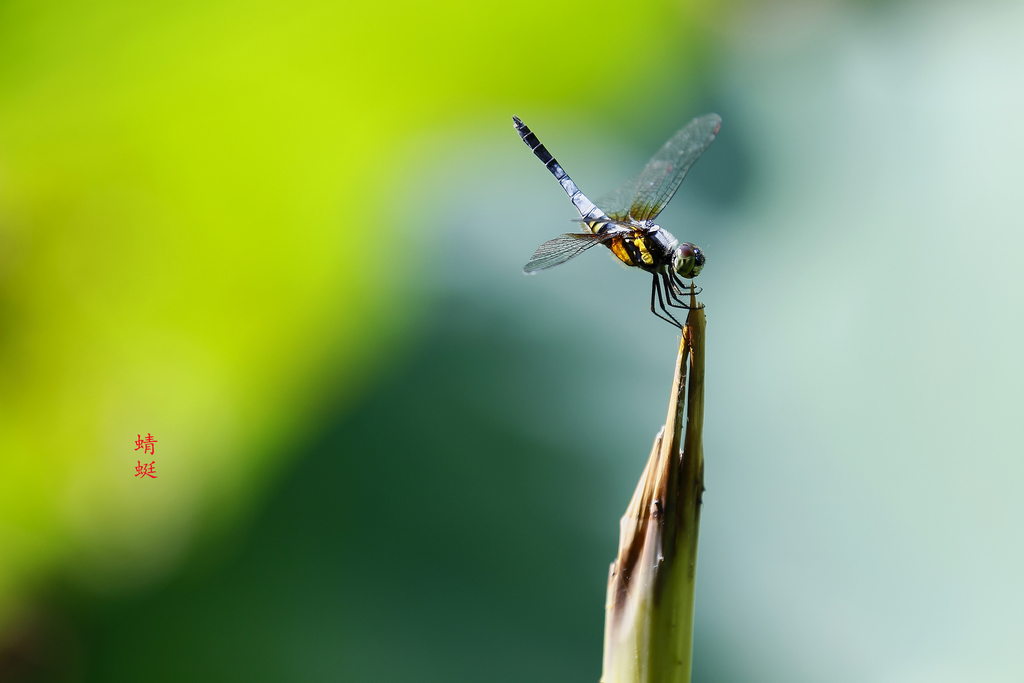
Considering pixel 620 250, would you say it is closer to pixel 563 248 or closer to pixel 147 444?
pixel 563 248

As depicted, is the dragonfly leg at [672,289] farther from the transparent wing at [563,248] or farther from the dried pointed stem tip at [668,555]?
the dried pointed stem tip at [668,555]

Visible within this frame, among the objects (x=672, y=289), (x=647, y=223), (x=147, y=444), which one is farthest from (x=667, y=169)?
(x=147, y=444)

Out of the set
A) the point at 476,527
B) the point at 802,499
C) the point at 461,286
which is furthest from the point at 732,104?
the point at 476,527


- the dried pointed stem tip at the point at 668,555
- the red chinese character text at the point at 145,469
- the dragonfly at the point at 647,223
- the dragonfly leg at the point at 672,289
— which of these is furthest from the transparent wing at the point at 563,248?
the red chinese character text at the point at 145,469

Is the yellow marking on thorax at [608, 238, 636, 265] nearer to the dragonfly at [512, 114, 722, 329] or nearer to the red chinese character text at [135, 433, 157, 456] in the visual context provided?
the dragonfly at [512, 114, 722, 329]

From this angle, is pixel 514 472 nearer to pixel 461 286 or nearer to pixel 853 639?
pixel 461 286

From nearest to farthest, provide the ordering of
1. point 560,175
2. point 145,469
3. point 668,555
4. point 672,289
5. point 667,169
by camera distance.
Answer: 1. point 668,555
2. point 672,289
3. point 667,169
4. point 560,175
5. point 145,469
